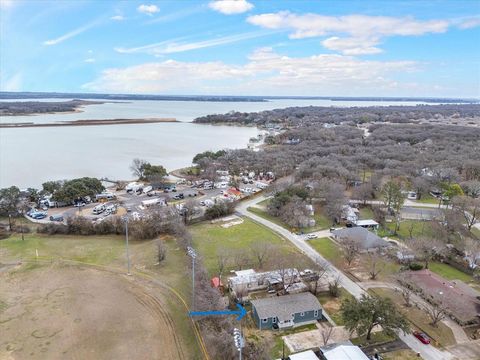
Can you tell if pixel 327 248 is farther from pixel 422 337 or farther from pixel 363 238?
pixel 422 337

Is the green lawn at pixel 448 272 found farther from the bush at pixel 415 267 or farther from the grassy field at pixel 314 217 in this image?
the grassy field at pixel 314 217

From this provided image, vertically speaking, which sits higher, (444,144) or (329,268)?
(444,144)

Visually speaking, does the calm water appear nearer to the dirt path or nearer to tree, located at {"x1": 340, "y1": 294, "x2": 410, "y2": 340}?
the dirt path

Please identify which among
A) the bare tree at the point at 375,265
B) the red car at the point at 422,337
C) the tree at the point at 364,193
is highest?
the tree at the point at 364,193

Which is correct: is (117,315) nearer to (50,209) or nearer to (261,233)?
(261,233)

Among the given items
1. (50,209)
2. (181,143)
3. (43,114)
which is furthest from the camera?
(43,114)

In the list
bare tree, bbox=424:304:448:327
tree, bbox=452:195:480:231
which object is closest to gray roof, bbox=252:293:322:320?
bare tree, bbox=424:304:448:327

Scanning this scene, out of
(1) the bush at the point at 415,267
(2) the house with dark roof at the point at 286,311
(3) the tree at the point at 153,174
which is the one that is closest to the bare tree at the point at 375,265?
(1) the bush at the point at 415,267

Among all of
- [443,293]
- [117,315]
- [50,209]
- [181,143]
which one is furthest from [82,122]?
[443,293]
